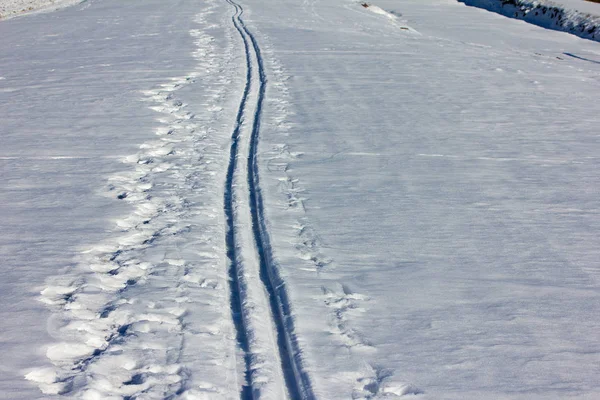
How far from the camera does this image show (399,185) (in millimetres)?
6277

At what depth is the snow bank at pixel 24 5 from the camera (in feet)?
85.0

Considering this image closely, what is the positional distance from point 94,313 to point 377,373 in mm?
1589

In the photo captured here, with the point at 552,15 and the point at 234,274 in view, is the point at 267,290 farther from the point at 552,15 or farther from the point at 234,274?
the point at 552,15

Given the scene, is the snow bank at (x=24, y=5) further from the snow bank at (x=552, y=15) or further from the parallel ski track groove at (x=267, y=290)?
the parallel ski track groove at (x=267, y=290)

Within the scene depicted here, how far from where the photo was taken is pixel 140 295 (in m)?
4.09

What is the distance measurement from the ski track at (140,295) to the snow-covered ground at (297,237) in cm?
1

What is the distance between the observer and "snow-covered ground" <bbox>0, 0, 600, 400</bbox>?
3.43 meters

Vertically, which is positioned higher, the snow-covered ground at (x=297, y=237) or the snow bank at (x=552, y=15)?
the snow bank at (x=552, y=15)

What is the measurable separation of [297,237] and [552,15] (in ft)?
63.6

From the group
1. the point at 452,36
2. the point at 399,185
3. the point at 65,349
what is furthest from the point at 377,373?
the point at 452,36

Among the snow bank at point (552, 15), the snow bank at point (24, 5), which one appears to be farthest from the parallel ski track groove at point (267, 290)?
the snow bank at point (24, 5)

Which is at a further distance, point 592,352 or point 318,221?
point 318,221

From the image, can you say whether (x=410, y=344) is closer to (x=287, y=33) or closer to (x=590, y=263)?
(x=590, y=263)

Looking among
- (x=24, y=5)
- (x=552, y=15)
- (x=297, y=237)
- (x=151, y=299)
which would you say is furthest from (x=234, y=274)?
(x=24, y=5)
